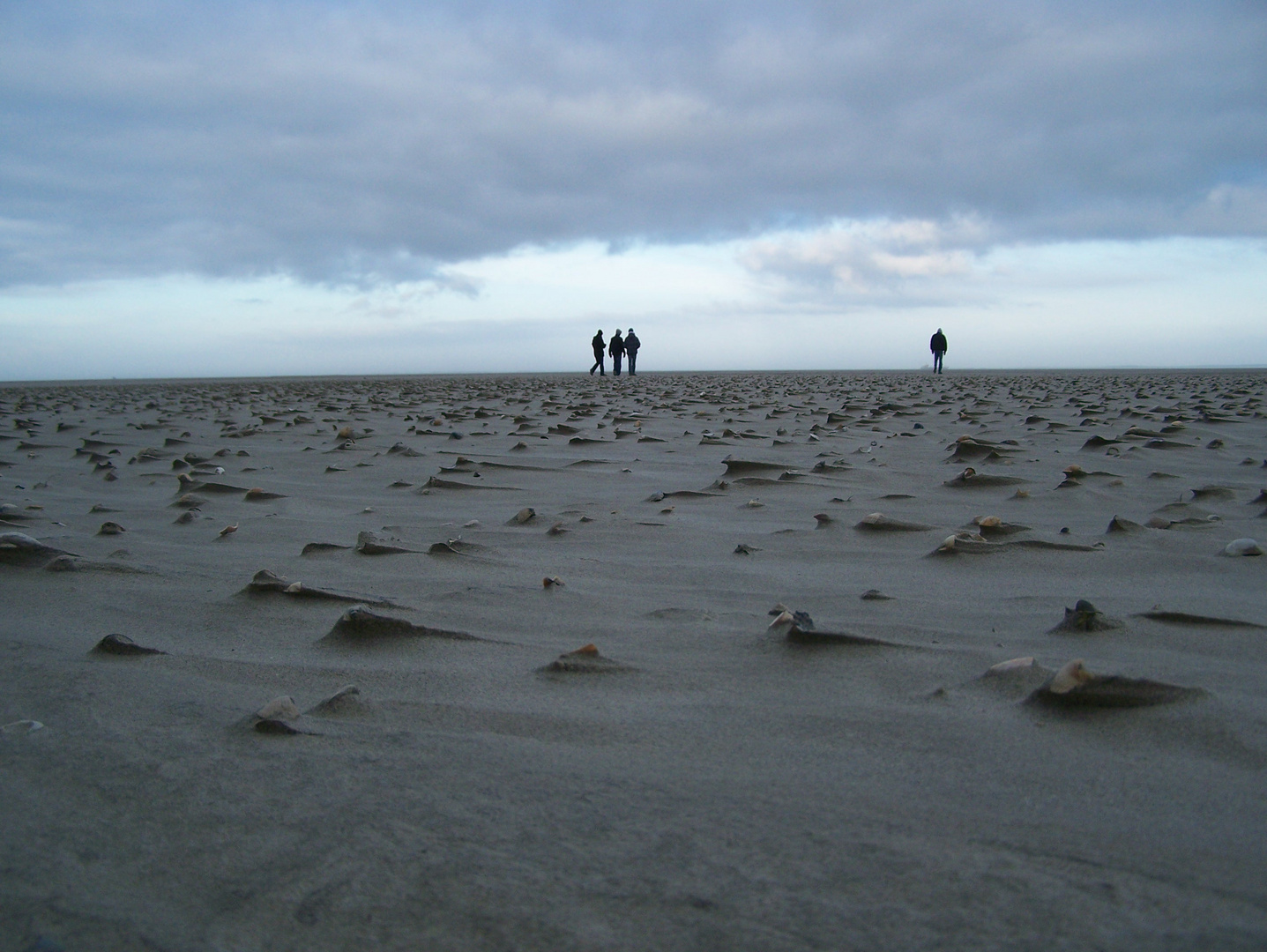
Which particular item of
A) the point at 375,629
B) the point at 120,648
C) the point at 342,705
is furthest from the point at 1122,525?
the point at 120,648

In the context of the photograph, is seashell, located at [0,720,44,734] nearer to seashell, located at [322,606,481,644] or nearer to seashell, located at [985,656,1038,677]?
seashell, located at [322,606,481,644]

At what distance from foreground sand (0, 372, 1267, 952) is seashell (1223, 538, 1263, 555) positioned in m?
0.05

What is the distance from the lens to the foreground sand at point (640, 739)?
963mm

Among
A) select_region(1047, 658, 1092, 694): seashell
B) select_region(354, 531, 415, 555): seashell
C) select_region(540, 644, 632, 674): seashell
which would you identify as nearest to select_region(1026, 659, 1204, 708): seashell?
select_region(1047, 658, 1092, 694): seashell

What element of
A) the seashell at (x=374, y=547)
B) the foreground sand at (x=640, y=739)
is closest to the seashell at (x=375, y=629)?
the foreground sand at (x=640, y=739)

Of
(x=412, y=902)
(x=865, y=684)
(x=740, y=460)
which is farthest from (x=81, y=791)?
(x=740, y=460)

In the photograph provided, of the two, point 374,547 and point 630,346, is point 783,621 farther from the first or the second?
point 630,346

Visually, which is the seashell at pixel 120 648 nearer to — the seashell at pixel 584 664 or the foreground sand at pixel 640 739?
the foreground sand at pixel 640 739

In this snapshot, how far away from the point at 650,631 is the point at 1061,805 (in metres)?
0.96

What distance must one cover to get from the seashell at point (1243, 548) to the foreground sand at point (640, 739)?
0.17 ft

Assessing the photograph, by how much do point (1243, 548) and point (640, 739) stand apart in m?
1.98

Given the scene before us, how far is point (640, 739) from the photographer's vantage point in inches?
54.5

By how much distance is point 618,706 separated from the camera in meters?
1.51

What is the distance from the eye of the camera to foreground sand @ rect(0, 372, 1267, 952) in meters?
0.96
